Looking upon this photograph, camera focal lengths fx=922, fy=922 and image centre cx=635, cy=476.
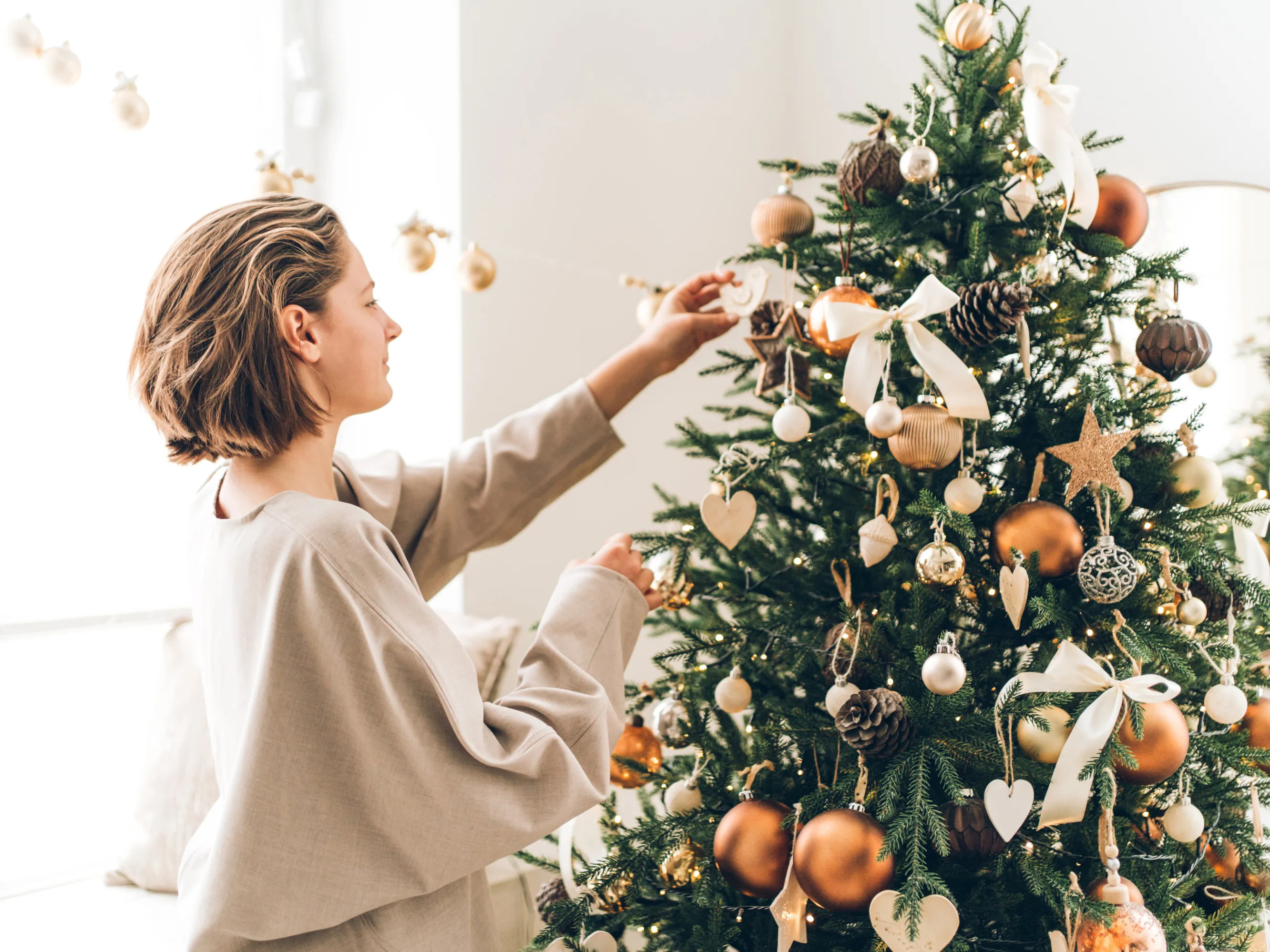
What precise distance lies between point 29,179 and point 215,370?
3.67 feet

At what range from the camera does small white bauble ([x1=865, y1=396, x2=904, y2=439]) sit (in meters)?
0.81

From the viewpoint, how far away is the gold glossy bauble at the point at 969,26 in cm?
85

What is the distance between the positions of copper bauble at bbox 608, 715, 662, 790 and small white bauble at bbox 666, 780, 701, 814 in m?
0.11

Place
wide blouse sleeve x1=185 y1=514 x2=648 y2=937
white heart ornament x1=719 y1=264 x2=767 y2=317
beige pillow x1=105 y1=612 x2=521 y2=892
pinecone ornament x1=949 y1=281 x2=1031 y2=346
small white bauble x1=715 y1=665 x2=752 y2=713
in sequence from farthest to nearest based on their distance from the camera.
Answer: beige pillow x1=105 y1=612 x2=521 y2=892, white heart ornament x1=719 y1=264 x2=767 y2=317, small white bauble x1=715 y1=665 x2=752 y2=713, pinecone ornament x1=949 y1=281 x2=1031 y2=346, wide blouse sleeve x1=185 y1=514 x2=648 y2=937

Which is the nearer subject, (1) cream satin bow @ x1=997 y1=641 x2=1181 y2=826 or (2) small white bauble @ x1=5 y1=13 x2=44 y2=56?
(1) cream satin bow @ x1=997 y1=641 x2=1181 y2=826

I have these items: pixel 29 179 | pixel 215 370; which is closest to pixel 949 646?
pixel 215 370

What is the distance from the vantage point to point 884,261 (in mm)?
971

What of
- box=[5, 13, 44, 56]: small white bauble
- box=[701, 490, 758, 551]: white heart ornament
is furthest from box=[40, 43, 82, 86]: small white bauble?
box=[701, 490, 758, 551]: white heart ornament

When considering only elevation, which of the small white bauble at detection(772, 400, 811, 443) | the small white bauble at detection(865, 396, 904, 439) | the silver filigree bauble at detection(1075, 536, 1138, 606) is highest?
the small white bauble at detection(865, 396, 904, 439)

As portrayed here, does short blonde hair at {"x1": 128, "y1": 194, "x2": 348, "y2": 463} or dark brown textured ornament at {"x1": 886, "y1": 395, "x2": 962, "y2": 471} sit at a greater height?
short blonde hair at {"x1": 128, "y1": 194, "x2": 348, "y2": 463}

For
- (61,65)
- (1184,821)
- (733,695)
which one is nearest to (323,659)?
(733,695)

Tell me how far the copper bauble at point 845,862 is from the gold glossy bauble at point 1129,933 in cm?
17

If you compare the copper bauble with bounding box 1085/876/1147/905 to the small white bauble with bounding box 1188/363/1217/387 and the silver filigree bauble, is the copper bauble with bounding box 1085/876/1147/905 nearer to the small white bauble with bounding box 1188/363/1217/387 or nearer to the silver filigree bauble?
the silver filigree bauble

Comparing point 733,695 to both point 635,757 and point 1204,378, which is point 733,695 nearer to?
point 635,757
